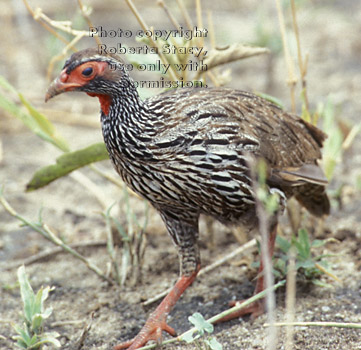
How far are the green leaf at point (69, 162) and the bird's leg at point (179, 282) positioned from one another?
57 centimetres

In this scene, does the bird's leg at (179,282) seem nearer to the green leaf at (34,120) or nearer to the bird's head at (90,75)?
the bird's head at (90,75)

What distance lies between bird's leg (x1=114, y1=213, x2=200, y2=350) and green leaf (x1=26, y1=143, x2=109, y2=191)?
0.57m

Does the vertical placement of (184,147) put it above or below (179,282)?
above

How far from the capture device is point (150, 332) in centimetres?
342

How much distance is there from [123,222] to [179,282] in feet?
3.93

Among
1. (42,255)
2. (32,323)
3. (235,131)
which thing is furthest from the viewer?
(42,255)

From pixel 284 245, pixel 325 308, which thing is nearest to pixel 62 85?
pixel 284 245

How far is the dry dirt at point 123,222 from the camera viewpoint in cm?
360

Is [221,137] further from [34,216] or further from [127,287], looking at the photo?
[34,216]

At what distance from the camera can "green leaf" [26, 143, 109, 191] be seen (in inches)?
147

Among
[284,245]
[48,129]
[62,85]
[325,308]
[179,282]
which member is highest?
[62,85]

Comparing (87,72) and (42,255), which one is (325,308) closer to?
(87,72)

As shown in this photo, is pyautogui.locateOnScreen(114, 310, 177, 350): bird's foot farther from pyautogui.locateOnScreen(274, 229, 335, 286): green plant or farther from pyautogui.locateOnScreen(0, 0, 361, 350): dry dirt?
pyautogui.locateOnScreen(274, 229, 335, 286): green plant

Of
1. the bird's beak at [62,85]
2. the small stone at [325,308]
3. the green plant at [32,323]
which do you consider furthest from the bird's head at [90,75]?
the small stone at [325,308]
